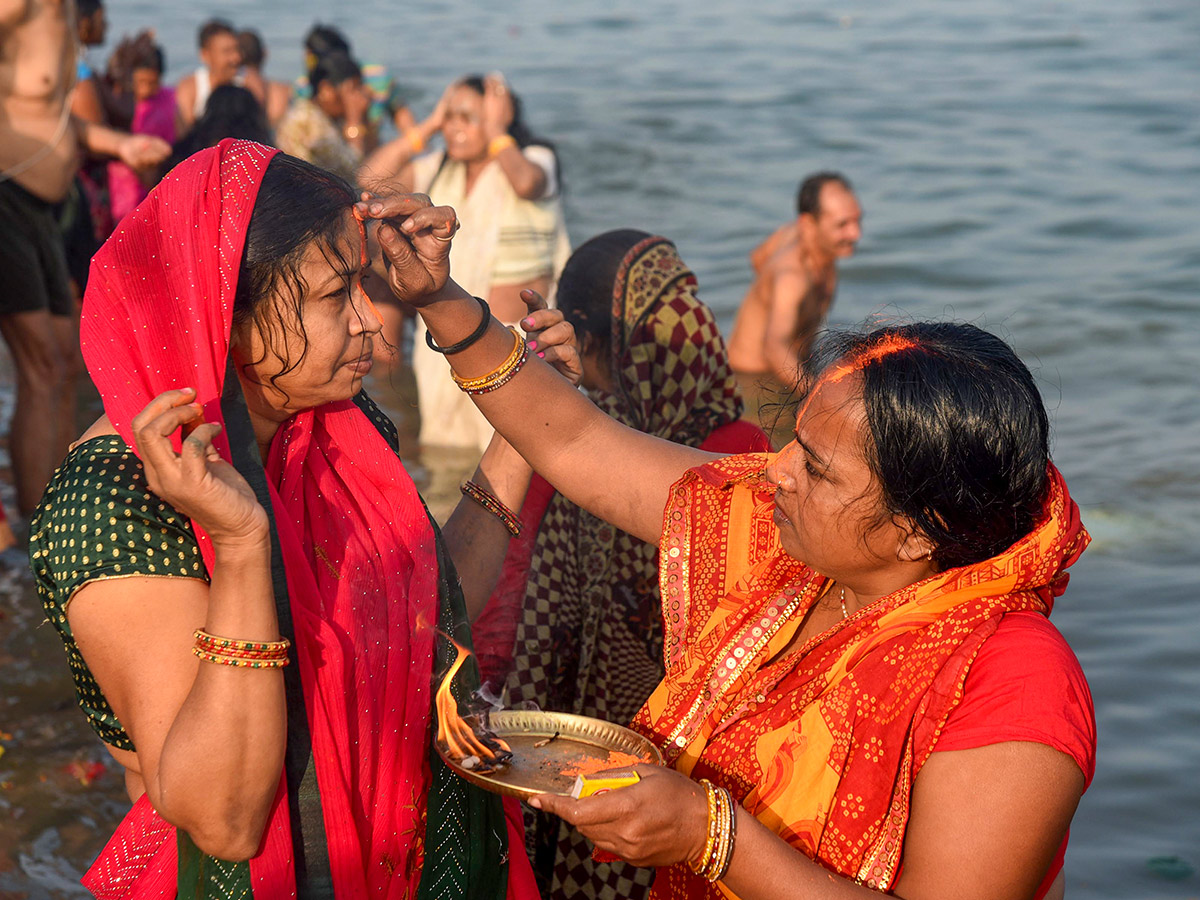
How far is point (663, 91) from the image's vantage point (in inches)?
749

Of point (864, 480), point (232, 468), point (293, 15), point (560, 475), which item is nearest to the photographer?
point (232, 468)

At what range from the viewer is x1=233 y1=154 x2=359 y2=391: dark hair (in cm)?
191

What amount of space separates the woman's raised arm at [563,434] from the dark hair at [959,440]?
0.55 m

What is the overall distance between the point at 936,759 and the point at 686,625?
0.59m

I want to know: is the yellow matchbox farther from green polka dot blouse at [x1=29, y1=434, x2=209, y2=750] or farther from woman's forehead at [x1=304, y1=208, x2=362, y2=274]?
woman's forehead at [x1=304, y1=208, x2=362, y2=274]

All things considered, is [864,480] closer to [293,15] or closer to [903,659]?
[903,659]

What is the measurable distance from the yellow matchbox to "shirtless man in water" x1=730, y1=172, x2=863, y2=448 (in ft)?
18.6

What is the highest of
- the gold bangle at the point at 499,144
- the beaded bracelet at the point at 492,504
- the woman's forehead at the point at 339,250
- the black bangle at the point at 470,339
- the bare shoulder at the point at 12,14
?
the bare shoulder at the point at 12,14

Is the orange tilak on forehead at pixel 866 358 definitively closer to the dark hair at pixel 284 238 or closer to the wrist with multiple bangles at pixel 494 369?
the wrist with multiple bangles at pixel 494 369

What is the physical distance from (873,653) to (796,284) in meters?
5.76

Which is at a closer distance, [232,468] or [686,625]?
[232,468]

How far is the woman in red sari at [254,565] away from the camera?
1.76 m

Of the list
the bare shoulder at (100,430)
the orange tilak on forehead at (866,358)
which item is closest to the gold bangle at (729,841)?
the orange tilak on forehead at (866,358)

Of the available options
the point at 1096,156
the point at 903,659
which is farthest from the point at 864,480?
the point at 1096,156
